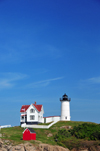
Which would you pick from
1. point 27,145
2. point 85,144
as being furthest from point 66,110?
point 27,145

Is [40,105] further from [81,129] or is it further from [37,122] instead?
[81,129]

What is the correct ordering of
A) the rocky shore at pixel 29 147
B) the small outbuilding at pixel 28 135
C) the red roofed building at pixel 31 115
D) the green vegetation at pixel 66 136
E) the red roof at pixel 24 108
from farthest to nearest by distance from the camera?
the red roof at pixel 24 108, the red roofed building at pixel 31 115, the small outbuilding at pixel 28 135, the green vegetation at pixel 66 136, the rocky shore at pixel 29 147

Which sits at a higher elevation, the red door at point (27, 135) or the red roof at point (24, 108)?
the red roof at point (24, 108)

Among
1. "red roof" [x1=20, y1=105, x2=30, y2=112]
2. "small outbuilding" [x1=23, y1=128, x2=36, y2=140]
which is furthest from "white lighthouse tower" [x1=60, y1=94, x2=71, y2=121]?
"small outbuilding" [x1=23, y1=128, x2=36, y2=140]

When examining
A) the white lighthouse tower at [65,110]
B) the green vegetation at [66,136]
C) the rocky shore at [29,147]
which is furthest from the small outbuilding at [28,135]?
the white lighthouse tower at [65,110]

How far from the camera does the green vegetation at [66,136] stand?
1620 inches

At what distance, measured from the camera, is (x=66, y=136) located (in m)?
46.0

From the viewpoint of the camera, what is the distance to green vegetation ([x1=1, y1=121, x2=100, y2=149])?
4116cm

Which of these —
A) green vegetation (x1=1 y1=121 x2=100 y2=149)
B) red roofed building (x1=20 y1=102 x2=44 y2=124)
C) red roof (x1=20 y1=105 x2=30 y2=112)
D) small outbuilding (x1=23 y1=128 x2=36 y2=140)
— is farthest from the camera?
red roof (x1=20 y1=105 x2=30 y2=112)

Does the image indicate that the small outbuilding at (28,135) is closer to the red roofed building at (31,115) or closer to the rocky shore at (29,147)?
the rocky shore at (29,147)

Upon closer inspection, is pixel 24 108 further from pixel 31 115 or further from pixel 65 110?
pixel 65 110

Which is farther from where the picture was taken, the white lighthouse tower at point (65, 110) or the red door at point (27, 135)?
the white lighthouse tower at point (65, 110)

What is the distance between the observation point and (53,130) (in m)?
50.3

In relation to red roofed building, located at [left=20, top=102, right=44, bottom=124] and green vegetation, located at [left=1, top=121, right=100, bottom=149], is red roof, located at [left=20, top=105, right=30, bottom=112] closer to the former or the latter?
red roofed building, located at [left=20, top=102, right=44, bottom=124]
